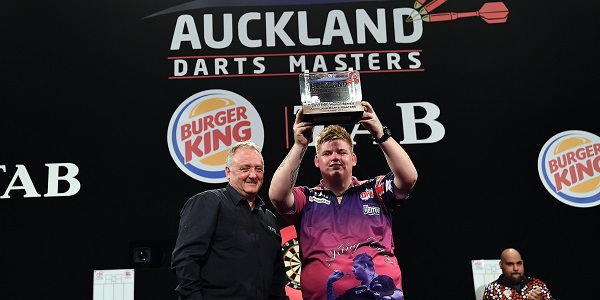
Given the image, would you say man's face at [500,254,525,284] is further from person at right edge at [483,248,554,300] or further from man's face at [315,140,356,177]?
man's face at [315,140,356,177]

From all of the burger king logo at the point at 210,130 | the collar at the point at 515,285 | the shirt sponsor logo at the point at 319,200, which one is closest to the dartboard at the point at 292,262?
the burger king logo at the point at 210,130

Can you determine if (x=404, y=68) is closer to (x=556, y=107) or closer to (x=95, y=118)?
(x=556, y=107)

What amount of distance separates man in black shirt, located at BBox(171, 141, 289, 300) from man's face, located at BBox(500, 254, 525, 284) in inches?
95.7

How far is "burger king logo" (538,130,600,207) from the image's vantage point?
469 centimetres

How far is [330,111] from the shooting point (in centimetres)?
234

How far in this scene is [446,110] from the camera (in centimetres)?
480

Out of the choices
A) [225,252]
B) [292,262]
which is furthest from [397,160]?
[292,262]

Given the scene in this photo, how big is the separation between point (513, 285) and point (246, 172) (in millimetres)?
2758

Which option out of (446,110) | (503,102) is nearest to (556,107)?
(503,102)

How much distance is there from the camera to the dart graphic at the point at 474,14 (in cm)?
503

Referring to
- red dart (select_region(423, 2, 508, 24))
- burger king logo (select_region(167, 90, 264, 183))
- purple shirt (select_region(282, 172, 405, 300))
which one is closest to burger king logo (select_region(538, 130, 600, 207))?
red dart (select_region(423, 2, 508, 24))

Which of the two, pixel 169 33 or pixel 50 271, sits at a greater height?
pixel 169 33

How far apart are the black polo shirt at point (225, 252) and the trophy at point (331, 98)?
490 mm

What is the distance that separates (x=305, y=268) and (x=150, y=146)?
8.56ft
